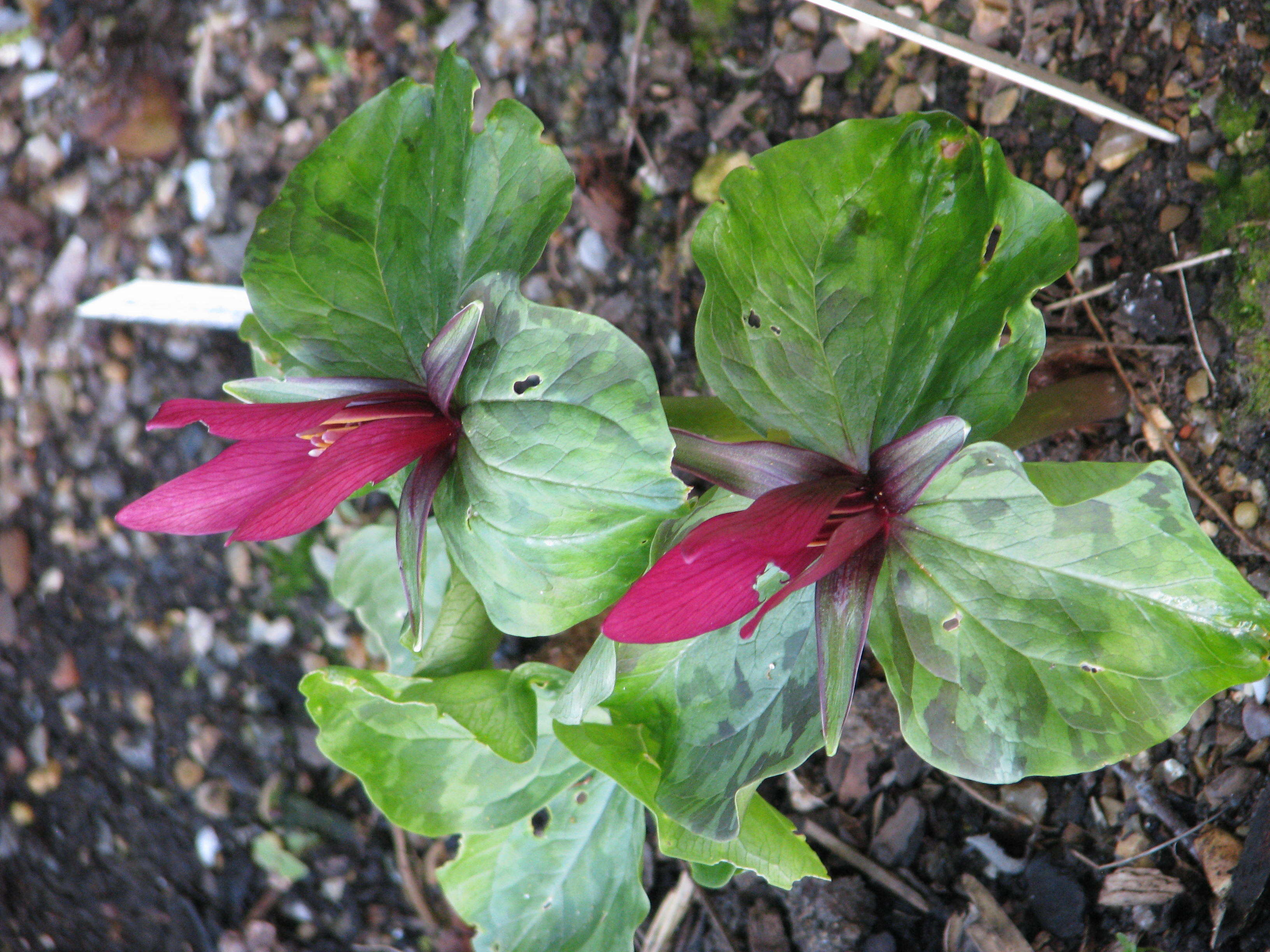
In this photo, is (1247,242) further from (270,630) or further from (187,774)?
(187,774)

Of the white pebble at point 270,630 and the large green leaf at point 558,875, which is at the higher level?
the large green leaf at point 558,875

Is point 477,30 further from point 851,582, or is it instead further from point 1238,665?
point 1238,665

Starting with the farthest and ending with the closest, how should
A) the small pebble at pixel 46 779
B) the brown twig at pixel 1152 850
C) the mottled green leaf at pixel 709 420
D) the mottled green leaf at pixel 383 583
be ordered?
the small pebble at pixel 46 779 → the mottled green leaf at pixel 383 583 → the brown twig at pixel 1152 850 → the mottled green leaf at pixel 709 420

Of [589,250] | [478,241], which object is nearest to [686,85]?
[589,250]

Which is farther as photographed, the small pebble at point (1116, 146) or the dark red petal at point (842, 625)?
the small pebble at point (1116, 146)

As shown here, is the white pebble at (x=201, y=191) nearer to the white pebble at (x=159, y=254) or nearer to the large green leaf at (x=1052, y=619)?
the white pebble at (x=159, y=254)

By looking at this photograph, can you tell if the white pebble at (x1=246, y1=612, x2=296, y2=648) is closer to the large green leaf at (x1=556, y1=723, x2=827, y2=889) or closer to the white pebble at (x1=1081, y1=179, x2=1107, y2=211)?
the large green leaf at (x1=556, y1=723, x2=827, y2=889)

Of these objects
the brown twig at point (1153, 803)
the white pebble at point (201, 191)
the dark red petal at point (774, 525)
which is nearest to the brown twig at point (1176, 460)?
the brown twig at point (1153, 803)

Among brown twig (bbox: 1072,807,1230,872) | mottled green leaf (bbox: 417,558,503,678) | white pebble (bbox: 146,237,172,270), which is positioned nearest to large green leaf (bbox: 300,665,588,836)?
mottled green leaf (bbox: 417,558,503,678)
